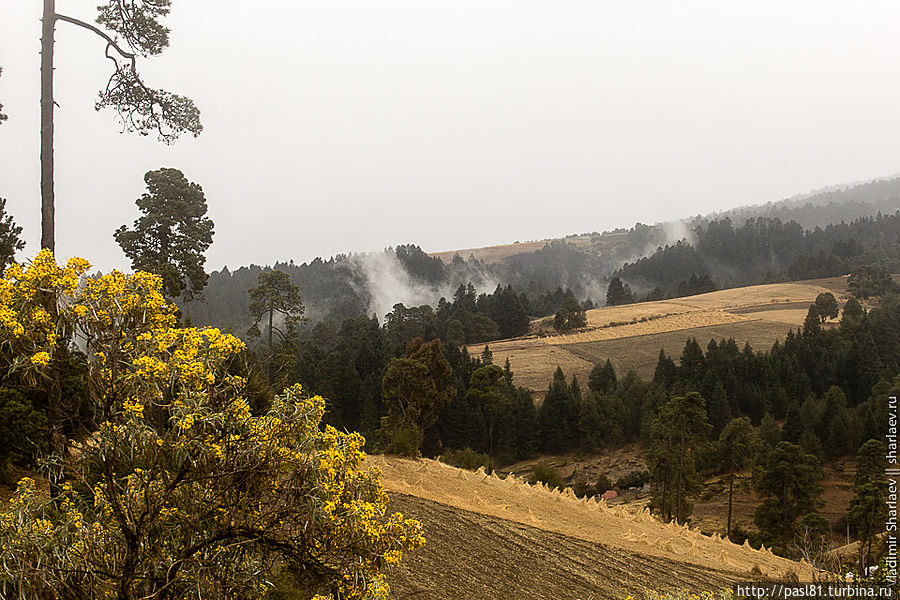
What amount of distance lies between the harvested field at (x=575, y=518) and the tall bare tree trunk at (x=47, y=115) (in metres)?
10.4

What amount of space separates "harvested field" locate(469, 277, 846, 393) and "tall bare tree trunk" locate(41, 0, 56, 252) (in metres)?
55.4

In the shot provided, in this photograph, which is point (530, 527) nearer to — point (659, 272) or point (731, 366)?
point (731, 366)

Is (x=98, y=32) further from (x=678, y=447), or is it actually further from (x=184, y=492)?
(x=678, y=447)

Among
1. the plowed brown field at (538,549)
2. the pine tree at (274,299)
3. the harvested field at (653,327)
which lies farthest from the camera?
the harvested field at (653,327)

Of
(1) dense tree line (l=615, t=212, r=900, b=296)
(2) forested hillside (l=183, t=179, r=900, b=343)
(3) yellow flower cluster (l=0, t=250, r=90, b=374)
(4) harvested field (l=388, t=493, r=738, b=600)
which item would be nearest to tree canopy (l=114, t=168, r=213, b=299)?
(4) harvested field (l=388, t=493, r=738, b=600)

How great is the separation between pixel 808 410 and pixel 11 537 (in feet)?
171

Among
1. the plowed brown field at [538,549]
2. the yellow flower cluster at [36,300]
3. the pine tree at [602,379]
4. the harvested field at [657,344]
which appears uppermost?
the yellow flower cluster at [36,300]

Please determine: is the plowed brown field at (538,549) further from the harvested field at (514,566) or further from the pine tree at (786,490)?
the pine tree at (786,490)

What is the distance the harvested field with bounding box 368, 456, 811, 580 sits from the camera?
1609cm

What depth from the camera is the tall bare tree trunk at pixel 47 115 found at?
11703 millimetres

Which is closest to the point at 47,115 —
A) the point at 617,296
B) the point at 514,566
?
the point at 514,566

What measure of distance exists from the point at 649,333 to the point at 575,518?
65.3 m

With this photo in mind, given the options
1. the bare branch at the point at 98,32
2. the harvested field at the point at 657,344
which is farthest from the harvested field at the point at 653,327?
the bare branch at the point at 98,32

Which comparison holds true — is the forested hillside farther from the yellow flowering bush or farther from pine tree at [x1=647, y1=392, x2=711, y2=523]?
the yellow flowering bush
